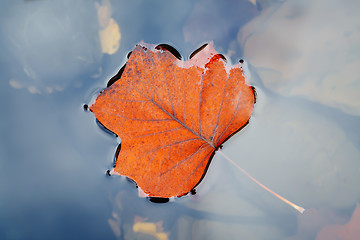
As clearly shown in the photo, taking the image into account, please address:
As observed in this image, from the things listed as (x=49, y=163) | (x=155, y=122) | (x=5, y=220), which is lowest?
(x=5, y=220)

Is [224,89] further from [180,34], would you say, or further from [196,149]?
[180,34]

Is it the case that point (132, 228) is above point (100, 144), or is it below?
below

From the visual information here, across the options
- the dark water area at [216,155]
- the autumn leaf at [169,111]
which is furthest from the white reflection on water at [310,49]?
the autumn leaf at [169,111]

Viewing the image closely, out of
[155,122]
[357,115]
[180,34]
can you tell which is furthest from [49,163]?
[357,115]

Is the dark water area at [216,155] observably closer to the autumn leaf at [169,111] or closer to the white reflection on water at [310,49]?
the white reflection on water at [310,49]

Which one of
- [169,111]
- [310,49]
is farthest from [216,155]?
[310,49]

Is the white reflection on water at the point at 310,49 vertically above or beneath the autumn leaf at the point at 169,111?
above
